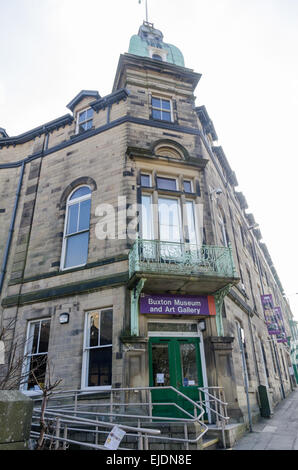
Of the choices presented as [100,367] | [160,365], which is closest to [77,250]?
[100,367]

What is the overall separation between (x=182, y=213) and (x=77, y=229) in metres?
3.87

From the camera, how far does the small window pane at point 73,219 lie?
11.4 m

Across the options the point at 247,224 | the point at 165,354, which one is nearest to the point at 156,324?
the point at 165,354

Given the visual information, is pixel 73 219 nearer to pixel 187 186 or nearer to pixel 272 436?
pixel 187 186

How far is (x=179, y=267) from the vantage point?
8531 mm

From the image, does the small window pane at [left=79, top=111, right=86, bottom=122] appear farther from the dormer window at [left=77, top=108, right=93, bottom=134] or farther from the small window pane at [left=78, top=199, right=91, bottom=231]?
the small window pane at [left=78, top=199, right=91, bottom=231]

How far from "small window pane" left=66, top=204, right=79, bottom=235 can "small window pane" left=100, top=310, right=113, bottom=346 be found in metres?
3.61

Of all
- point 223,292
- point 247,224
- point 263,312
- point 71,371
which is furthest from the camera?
point 247,224

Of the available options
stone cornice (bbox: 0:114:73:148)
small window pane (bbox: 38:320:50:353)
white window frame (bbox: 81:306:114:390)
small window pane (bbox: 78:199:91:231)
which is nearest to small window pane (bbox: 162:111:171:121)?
stone cornice (bbox: 0:114:73:148)

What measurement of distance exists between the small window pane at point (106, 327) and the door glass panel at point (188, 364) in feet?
7.14

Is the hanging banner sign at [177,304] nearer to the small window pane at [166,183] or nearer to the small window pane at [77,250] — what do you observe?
the small window pane at [77,250]

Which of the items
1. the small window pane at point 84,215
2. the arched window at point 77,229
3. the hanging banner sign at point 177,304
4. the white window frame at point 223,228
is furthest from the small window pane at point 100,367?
the white window frame at point 223,228
